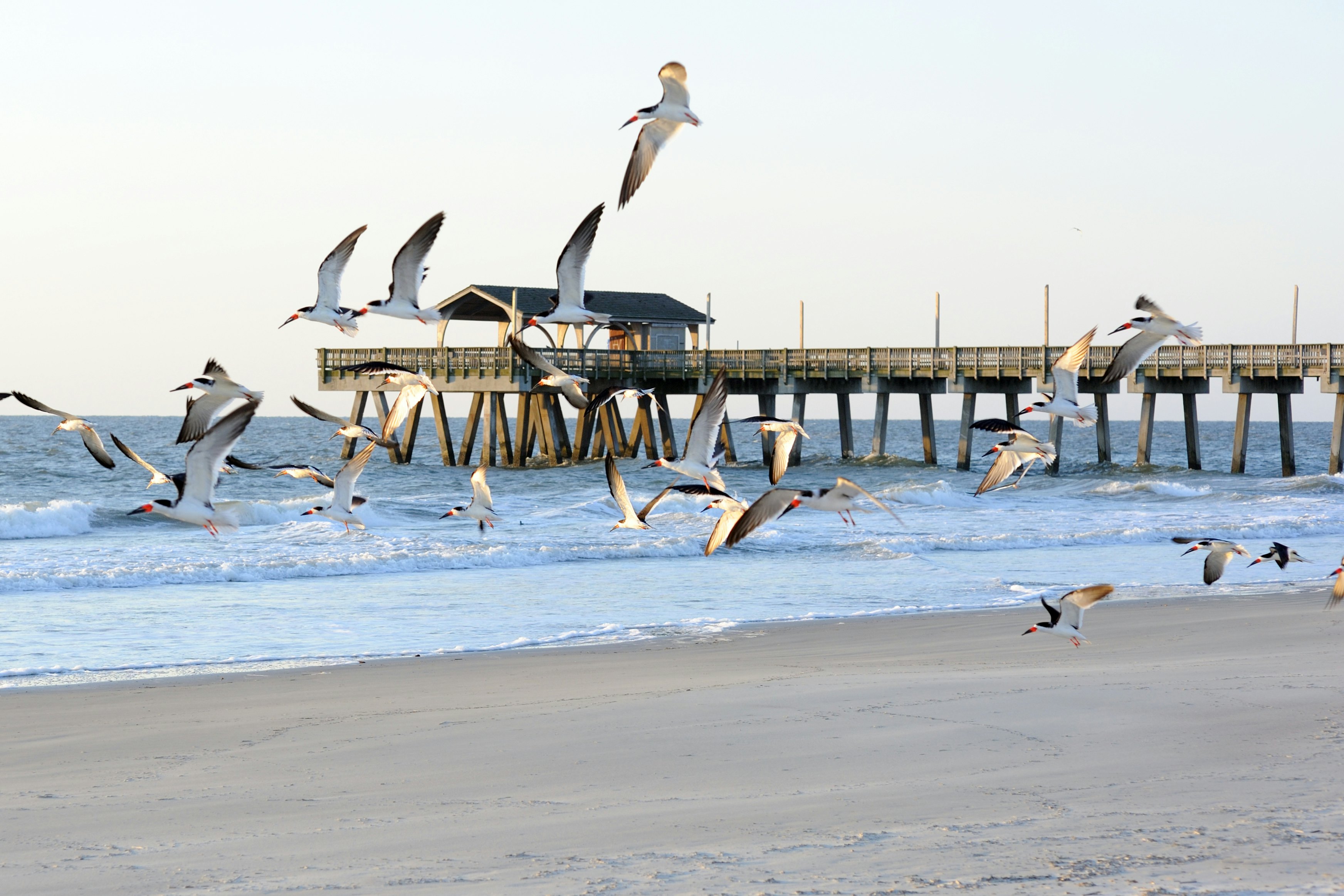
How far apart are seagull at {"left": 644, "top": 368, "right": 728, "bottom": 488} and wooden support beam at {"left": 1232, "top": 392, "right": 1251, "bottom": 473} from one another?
110 feet

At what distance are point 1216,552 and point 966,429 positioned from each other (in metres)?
38.0

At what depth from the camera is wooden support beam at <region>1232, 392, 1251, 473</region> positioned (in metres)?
43.0

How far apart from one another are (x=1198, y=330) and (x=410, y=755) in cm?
753

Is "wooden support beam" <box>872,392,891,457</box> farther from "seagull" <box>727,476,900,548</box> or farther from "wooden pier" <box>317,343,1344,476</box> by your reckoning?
"seagull" <box>727,476,900,548</box>

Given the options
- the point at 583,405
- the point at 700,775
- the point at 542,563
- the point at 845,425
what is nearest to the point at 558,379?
the point at 583,405

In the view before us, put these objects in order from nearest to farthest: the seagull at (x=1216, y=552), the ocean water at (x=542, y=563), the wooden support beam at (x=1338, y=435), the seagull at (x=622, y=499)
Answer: the seagull at (x=1216, y=552), the seagull at (x=622, y=499), the ocean water at (x=542, y=563), the wooden support beam at (x=1338, y=435)

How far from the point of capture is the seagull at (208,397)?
40.9 ft

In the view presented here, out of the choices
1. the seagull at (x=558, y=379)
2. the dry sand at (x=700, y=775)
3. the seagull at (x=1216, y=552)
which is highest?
the seagull at (x=558, y=379)

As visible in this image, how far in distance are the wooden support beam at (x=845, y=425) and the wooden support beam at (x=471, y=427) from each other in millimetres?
13338

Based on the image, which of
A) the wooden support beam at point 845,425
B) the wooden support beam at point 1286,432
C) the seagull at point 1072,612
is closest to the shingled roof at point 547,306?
the wooden support beam at point 845,425

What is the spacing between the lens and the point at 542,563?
2334 cm

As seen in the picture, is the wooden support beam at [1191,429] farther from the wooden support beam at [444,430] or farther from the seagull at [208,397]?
the seagull at [208,397]

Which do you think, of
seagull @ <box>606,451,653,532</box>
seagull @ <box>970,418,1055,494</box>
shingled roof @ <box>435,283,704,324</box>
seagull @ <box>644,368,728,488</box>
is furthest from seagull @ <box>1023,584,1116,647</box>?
shingled roof @ <box>435,283,704,324</box>

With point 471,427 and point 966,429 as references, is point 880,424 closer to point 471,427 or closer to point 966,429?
point 966,429
